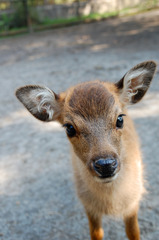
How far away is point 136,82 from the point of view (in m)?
3.16

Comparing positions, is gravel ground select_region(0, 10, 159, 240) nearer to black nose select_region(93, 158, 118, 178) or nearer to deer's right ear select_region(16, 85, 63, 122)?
deer's right ear select_region(16, 85, 63, 122)

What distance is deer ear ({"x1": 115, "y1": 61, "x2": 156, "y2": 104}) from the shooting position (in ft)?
9.89

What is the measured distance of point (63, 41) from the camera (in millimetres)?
15641

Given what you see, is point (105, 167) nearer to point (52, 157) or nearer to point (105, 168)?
point (105, 168)

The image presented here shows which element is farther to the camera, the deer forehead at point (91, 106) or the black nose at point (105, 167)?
the deer forehead at point (91, 106)

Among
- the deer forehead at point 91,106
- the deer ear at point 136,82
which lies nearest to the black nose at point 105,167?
the deer forehead at point 91,106

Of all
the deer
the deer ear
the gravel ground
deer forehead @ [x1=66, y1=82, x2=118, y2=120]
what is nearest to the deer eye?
the deer

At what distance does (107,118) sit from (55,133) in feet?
11.6

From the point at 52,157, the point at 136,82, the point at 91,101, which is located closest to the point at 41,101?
the point at 91,101

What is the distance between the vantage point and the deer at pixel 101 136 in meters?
2.55

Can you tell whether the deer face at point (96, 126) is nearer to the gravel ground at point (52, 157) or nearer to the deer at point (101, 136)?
the deer at point (101, 136)

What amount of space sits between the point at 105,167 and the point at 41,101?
48.5 inches

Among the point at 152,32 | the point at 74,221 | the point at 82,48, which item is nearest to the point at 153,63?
the point at 74,221

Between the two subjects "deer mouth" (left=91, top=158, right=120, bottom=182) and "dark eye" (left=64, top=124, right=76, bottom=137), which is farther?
"dark eye" (left=64, top=124, right=76, bottom=137)
